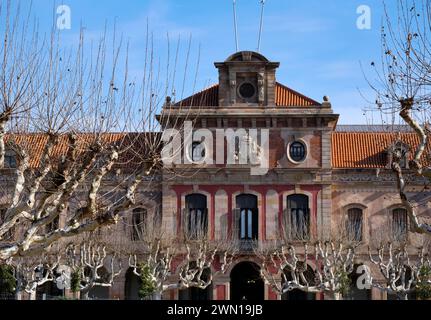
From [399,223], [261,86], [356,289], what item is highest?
[261,86]

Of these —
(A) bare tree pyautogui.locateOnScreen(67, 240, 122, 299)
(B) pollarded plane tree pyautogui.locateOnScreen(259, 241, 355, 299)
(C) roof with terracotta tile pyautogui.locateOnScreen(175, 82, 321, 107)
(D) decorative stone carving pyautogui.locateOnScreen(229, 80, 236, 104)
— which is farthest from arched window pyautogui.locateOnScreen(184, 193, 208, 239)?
(D) decorative stone carving pyautogui.locateOnScreen(229, 80, 236, 104)

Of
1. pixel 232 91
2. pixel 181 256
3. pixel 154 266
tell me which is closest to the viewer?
pixel 154 266

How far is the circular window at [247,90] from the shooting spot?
51.1 meters

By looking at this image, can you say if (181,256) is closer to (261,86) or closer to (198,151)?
(198,151)

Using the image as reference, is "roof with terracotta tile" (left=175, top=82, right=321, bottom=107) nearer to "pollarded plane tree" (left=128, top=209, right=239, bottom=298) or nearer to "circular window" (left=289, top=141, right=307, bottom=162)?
"circular window" (left=289, top=141, right=307, bottom=162)

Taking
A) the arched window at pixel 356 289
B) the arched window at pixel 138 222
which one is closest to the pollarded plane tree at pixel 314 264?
the arched window at pixel 356 289

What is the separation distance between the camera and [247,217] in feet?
166

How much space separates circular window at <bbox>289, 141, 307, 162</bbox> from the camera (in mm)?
50688

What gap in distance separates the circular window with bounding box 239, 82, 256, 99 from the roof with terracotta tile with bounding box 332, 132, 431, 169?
6.57 m

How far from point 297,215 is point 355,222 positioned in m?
3.68

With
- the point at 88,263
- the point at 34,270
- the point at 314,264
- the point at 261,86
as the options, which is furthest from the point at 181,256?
the point at 261,86

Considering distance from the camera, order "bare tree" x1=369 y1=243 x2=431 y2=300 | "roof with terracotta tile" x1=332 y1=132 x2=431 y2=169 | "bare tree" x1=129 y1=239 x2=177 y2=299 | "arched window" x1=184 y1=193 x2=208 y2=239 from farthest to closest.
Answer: "roof with terracotta tile" x1=332 y1=132 x2=431 y2=169
"arched window" x1=184 y1=193 x2=208 y2=239
"bare tree" x1=129 y1=239 x2=177 y2=299
"bare tree" x1=369 y1=243 x2=431 y2=300

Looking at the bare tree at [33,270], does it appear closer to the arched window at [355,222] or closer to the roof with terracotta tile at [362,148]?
the arched window at [355,222]
